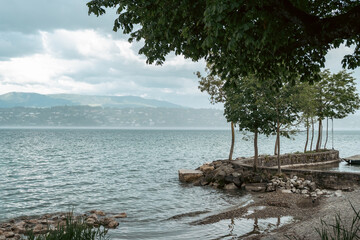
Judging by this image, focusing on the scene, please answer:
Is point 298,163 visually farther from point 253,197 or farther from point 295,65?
point 295,65

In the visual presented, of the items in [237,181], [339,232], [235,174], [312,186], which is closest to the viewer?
[339,232]

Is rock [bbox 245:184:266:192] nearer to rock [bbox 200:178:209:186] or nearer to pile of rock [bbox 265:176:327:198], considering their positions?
pile of rock [bbox 265:176:327:198]

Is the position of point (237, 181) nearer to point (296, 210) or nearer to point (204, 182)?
point (204, 182)

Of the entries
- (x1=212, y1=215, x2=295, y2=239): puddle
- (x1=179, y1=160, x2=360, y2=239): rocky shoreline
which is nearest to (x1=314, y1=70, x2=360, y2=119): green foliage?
(x1=179, y1=160, x2=360, y2=239): rocky shoreline

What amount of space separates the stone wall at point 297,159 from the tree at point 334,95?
2.64m

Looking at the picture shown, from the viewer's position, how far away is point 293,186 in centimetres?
2478

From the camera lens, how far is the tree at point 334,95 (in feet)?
151

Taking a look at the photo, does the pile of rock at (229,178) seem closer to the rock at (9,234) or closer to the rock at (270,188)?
the rock at (270,188)

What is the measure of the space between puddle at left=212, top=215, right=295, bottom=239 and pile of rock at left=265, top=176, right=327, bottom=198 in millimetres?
7625

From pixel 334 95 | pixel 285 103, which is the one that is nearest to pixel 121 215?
pixel 285 103

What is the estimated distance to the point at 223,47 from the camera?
33.5 ft

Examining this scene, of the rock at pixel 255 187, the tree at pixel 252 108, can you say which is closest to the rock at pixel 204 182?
the rock at pixel 255 187

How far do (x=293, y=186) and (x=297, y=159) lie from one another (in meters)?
14.8

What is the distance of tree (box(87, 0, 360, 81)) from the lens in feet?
25.4
